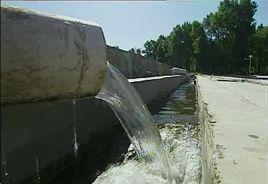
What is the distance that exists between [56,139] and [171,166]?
158 cm

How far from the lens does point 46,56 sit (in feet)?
3.79

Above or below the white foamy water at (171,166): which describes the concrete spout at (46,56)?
above

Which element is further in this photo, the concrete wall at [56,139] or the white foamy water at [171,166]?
the white foamy water at [171,166]

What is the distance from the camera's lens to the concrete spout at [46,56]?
106 centimetres

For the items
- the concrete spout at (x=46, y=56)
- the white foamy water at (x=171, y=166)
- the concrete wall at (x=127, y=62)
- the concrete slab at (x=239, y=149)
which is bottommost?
the white foamy water at (x=171, y=166)

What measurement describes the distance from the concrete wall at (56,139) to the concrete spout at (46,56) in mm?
1557

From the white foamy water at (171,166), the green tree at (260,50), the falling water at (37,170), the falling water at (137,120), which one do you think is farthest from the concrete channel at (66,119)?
the green tree at (260,50)

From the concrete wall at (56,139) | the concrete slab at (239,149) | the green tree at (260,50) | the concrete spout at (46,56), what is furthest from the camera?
the green tree at (260,50)

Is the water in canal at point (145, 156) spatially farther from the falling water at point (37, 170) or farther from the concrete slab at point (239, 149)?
the falling water at point (37, 170)

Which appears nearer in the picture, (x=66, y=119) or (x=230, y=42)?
(x=66, y=119)

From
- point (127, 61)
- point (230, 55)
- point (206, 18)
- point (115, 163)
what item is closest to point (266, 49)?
point (230, 55)

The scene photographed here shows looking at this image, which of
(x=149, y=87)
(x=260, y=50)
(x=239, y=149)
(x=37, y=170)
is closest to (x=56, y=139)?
(x=37, y=170)

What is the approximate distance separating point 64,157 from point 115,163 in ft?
2.45

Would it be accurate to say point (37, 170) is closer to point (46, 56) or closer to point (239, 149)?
point (239, 149)
